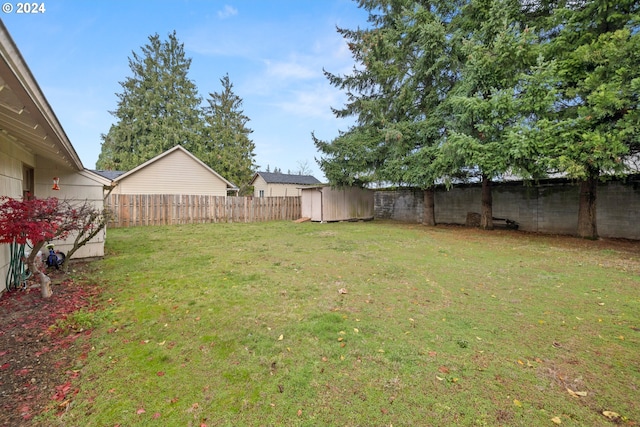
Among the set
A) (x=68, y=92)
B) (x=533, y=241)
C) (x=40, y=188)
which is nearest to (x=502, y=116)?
(x=533, y=241)

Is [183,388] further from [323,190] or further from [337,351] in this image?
[323,190]

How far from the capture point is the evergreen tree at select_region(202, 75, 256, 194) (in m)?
27.2

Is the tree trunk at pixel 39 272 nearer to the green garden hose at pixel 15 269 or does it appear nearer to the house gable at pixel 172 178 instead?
the green garden hose at pixel 15 269

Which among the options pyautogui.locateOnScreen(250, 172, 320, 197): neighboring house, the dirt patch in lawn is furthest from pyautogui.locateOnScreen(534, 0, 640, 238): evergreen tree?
pyautogui.locateOnScreen(250, 172, 320, 197): neighboring house

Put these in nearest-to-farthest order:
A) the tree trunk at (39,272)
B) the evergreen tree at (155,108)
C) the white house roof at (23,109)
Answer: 1. the white house roof at (23,109)
2. the tree trunk at (39,272)
3. the evergreen tree at (155,108)

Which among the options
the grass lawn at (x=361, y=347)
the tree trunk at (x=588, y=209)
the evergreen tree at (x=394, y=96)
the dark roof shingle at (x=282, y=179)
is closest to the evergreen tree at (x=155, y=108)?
the dark roof shingle at (x=282, y=179)

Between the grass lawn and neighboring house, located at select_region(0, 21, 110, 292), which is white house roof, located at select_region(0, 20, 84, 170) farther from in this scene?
the grass lawn

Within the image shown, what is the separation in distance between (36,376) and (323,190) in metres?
13.3

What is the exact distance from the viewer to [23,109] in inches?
110

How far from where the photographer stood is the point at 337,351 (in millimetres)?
2688

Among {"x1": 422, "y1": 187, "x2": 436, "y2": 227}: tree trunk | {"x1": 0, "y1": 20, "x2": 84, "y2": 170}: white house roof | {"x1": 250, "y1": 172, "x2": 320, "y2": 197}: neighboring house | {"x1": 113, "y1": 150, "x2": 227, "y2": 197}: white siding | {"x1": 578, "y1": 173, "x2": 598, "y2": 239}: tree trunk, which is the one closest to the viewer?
{"x1": 0, "y1": 20, "x2": 84, "y2": 170}: white house roof

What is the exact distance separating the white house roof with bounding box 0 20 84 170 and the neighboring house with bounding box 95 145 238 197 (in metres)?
13.0

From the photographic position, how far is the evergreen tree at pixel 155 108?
86.8ft

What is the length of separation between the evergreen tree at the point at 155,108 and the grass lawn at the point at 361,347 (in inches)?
967
